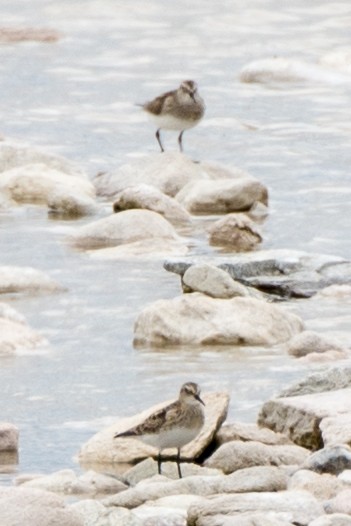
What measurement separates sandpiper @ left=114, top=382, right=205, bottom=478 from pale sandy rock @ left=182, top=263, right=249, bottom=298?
9.43 ft

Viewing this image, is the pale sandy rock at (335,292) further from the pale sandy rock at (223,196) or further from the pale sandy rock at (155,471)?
the pale sandy rock at (155,471)

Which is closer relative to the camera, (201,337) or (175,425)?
(175,425)

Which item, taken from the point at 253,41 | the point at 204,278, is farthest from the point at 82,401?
the point at 253,41

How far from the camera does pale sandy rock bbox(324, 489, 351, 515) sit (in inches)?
279

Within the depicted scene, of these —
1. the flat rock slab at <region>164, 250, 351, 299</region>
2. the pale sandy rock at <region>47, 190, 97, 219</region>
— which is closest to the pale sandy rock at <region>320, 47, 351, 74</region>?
the pale sandy rock at <region>47, 190, 97, 219</region>

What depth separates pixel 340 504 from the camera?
7121mm

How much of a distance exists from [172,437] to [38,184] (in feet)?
23.1

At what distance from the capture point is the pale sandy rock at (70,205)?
14531 mm

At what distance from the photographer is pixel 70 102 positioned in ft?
64.0

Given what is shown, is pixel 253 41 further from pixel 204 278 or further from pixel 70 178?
pixel 204 278

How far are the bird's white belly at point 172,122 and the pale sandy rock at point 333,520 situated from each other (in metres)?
9.60

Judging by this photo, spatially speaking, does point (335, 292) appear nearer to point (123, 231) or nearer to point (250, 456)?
point (123, 231)

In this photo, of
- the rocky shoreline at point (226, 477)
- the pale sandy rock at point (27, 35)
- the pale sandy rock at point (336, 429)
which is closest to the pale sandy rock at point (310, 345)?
the rocky shoreline at point (226, 477)

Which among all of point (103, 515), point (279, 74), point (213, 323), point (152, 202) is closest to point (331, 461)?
point (103, 515)
